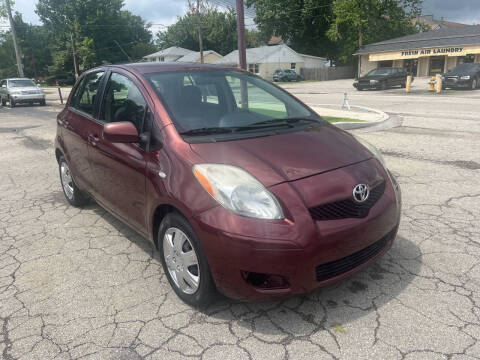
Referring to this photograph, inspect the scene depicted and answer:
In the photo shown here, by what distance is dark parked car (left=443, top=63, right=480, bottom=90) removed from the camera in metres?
22.5

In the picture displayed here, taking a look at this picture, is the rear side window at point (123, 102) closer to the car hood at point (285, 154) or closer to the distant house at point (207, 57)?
the car hood at point (285, 154)

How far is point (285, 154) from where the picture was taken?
8.91ft

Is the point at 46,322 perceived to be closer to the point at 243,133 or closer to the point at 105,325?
the point at 105,325

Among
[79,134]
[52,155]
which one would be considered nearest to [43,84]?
[52,155]

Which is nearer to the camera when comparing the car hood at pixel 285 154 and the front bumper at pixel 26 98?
the car hood at pixel 285 154

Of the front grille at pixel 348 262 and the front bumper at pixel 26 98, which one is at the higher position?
the front bumper at pixel 26 98

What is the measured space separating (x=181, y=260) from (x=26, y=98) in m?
23.0

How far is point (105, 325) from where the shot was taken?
2654 mm

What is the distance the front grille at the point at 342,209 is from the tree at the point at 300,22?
2437 inches

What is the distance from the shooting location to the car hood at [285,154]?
100 inches

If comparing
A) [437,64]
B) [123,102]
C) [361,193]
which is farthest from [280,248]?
[437,64]

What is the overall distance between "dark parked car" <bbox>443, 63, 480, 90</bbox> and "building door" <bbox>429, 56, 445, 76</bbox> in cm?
2315

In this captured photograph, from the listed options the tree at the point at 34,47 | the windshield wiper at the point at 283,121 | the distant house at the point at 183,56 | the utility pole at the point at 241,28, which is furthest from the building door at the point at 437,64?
the tree at the point at 34,47

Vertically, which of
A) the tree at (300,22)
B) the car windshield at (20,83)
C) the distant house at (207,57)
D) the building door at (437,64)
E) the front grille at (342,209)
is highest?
the tree at (300,22)
